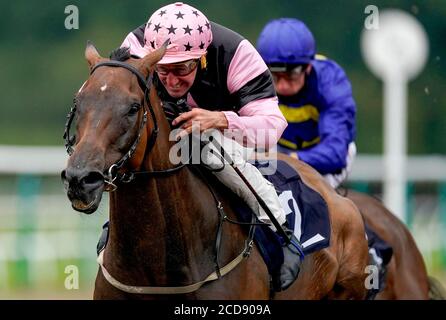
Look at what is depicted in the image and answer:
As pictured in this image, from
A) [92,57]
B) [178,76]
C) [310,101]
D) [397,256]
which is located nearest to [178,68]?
[178,76]

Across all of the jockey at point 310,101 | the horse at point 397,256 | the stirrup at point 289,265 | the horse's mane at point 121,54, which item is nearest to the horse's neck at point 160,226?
the horse's mane at point 121,54

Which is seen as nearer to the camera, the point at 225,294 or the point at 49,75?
the point at 225,294

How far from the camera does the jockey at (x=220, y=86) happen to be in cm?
460

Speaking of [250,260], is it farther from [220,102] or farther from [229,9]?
[229,9]

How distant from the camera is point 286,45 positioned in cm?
673

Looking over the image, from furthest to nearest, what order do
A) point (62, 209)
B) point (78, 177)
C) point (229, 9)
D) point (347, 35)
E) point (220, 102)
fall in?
point (347, 35)
point (229, 9)
point (62, 209)
point (220, 102)
point (78, 177)

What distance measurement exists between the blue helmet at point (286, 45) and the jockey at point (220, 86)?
5.60 feet

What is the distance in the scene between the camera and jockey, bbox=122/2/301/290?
15.1ft

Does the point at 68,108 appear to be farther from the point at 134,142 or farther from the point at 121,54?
the point at 134,142

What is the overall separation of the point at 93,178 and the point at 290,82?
302 cm

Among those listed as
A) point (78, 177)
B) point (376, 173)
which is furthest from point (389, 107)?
point (78, 177)

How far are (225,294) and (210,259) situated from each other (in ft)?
0.53

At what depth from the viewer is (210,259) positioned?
15.4 feet

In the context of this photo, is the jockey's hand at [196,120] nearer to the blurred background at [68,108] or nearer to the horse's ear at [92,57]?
the horse's ear at [92,57]
